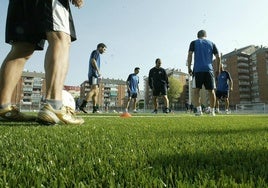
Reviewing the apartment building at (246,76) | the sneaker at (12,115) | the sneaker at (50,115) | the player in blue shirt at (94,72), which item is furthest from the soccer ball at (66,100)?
the apartment building at (246,76)

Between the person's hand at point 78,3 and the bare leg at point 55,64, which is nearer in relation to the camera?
the bare leg at point 55,64

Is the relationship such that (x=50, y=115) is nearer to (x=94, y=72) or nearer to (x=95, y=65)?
(x=95, y=65)

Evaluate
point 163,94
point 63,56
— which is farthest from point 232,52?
point 63,56

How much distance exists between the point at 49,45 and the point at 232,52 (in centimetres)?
11577

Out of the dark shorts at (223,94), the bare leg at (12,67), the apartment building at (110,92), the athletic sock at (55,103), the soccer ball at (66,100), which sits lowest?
the athletic sock at (55,103)

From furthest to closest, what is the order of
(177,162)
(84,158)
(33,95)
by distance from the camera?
(33,95) → (84,158) → (177,162)

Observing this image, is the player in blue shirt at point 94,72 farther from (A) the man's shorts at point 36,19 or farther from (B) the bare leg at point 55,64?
(B) the bare leg at point 55,64

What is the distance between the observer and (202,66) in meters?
9.62

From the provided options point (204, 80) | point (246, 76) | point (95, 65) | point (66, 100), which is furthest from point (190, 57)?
point (246, 76)

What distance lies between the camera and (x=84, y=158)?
4.33 ft

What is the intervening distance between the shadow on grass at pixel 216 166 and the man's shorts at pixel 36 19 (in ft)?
7.93

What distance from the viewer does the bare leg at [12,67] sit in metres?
3.40

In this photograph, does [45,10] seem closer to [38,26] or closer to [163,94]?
[38,26]

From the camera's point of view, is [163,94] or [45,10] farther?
[163,94]
